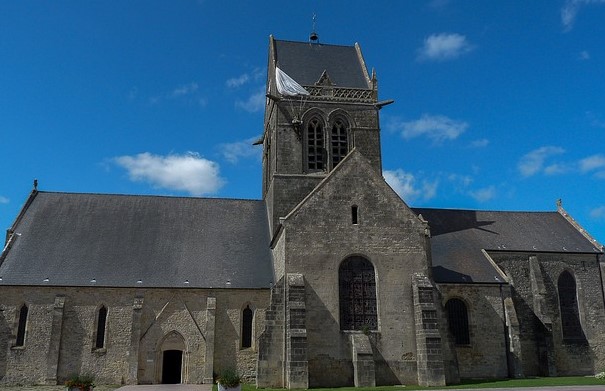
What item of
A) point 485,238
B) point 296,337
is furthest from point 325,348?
point 485,238

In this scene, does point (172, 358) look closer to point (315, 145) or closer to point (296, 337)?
point (296, 337)

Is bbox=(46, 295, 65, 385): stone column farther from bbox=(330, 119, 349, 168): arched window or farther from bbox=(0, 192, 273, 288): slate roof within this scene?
bbox=(330, 119, 349, 168): arched window

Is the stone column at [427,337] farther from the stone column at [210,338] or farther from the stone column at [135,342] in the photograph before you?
the stone column at [135,342]

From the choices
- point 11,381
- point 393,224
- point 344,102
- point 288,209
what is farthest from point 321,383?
point 344,102

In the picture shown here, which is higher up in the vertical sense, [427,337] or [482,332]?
[482,332]

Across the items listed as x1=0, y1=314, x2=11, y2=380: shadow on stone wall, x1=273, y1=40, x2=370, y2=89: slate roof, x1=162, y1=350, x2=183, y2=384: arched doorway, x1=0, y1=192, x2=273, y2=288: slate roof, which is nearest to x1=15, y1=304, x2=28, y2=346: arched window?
x1=0, y1=314, x2=11, y2=380: shadow on stone wall

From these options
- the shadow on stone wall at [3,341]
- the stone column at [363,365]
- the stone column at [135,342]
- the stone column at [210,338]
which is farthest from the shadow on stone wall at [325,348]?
the shadow on stone wall at [3,341]

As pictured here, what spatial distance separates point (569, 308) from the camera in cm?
3272

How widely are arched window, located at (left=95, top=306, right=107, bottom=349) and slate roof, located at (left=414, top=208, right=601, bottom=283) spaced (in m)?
17.4

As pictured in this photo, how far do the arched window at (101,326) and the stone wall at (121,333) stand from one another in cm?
23

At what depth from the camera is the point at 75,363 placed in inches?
1041

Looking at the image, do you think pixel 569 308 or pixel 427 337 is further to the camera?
pixel 569 308

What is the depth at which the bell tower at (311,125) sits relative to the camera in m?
31.4

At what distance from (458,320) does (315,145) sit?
41.2 feet
